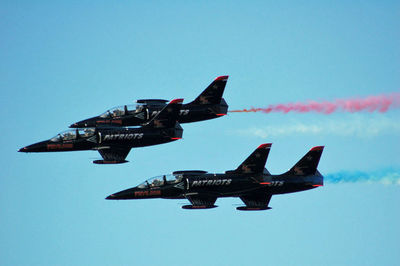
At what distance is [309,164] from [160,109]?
58.2 feet

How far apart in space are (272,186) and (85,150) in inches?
810

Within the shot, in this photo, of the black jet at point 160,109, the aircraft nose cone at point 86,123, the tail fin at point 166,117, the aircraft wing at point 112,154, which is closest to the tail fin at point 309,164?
the black jet at point 160,109

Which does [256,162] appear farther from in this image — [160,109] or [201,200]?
[160,109]

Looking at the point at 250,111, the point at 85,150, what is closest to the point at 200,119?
the point at 250,111

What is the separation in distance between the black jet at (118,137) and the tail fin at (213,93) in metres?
6.43

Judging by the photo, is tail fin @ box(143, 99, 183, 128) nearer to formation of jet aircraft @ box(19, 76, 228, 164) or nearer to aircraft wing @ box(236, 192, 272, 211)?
formation of jet aircraft @ box(19, 76, 228, 164)

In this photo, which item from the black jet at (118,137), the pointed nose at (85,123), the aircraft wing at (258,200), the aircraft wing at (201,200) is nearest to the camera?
the aircraft wing at (201,200)

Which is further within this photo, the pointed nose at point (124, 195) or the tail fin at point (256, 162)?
the tail fin at point (256, 162)

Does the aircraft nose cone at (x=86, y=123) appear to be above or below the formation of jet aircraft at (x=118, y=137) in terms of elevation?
above

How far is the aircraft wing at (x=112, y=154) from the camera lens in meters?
113

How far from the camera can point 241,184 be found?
111438mm

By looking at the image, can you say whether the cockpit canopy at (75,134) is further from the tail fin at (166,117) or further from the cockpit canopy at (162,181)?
the cockpit canopy at (162,181)

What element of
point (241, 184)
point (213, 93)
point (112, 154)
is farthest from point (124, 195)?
point (213, 93)

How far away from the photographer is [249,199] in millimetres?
114438
